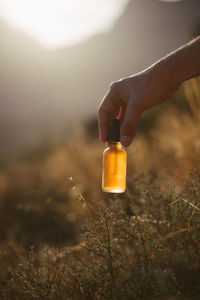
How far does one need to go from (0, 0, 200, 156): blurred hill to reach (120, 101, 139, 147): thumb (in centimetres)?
3167

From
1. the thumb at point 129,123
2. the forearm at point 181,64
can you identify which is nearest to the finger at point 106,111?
the thumb at point 129,123

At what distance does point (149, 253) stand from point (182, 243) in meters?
0.19

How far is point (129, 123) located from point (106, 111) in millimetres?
258

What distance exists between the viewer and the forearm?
65.7 inches

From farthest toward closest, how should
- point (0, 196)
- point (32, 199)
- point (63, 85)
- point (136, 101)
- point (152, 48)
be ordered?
point (63, 85) < point (152, 48) < point (0, 196) < point (32, 199) < point (136, 101)

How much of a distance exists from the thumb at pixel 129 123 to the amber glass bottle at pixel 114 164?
0.43 ft

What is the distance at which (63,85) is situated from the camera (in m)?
52.9

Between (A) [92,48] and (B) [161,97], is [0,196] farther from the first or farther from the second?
(A) [92,48]

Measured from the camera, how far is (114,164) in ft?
6.38

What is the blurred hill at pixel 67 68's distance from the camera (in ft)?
143

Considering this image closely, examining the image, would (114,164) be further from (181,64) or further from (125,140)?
(181,64)

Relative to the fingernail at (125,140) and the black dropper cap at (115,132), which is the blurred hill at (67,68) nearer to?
the black dropper cap at (115,132)

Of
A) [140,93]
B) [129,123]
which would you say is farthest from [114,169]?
[140,93]

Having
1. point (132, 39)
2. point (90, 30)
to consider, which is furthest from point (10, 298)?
point (90, 30)
